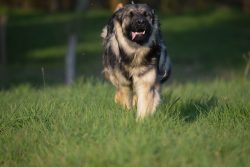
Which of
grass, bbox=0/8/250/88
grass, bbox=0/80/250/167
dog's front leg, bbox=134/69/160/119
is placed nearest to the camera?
grass, bbox=0/80/250/167

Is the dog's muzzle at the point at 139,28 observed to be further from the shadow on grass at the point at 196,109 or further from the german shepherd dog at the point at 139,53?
the shadow on grass at the point at 196,109

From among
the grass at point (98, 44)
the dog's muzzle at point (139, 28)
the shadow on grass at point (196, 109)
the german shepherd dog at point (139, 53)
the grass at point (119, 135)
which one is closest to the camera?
the grass at point (119, 135)

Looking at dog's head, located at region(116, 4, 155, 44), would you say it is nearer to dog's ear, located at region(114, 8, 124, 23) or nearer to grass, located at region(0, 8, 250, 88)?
dog's ear, located at region(114, 8, 124, 23)

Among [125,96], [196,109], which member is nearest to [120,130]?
[125,96]

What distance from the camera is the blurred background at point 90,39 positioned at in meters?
23.8

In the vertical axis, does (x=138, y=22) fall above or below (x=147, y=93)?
above

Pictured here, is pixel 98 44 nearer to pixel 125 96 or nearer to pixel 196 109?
pixel 196 109

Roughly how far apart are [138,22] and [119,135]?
167 centimetres

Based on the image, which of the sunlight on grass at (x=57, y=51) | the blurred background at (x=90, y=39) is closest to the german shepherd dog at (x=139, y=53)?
the blurred background at (x=90, y=39)

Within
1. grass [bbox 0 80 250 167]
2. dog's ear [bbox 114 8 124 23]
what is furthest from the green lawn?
dog's ear [bbox 114 8 124 23]

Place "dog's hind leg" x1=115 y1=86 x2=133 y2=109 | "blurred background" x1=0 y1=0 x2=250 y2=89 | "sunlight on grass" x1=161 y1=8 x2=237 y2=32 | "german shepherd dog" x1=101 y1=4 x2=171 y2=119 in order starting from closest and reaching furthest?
"german shepherd dog" x1=101 y1=4 x2=171 y2=119
"dog's hind leg" x1=115 y1=86 x2=133 y2=109
"blurred background" x1=0 y1=0 x2=250 y2=89
"sunlight on grass" x1=161 y1=8 x2=237 y2=32

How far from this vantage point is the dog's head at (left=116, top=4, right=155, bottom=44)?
7.89 meters

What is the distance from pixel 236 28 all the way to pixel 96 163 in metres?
35.4

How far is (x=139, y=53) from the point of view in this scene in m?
8.10
